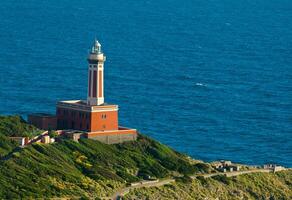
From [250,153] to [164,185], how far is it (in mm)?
44393

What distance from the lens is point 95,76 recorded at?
153000mm

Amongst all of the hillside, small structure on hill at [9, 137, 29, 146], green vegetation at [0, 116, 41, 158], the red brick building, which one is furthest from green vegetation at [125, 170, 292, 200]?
→ green vegetation at [0, 116, 41, 158]

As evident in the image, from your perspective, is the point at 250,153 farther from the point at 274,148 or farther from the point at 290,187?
the point at 290,187

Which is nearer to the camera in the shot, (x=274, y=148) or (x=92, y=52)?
(x=92, y=52)

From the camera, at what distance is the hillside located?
444 ft

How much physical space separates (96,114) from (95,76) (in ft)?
11.2

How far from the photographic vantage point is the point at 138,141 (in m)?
155

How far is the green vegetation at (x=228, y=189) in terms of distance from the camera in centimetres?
14238

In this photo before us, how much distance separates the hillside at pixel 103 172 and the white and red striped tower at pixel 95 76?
4.83 metres

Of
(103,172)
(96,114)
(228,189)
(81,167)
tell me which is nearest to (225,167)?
(228,189)

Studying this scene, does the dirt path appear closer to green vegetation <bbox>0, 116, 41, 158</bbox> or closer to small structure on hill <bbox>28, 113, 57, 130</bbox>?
green vegetation <bbox>0, 116, 41, 158</bbox>

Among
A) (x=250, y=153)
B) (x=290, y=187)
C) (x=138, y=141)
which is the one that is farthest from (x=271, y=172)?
(x=250, y=153)

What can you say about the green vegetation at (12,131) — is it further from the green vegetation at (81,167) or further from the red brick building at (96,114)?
the red brick building at (96,114)

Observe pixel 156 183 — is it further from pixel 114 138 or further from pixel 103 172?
pixel 114 138
